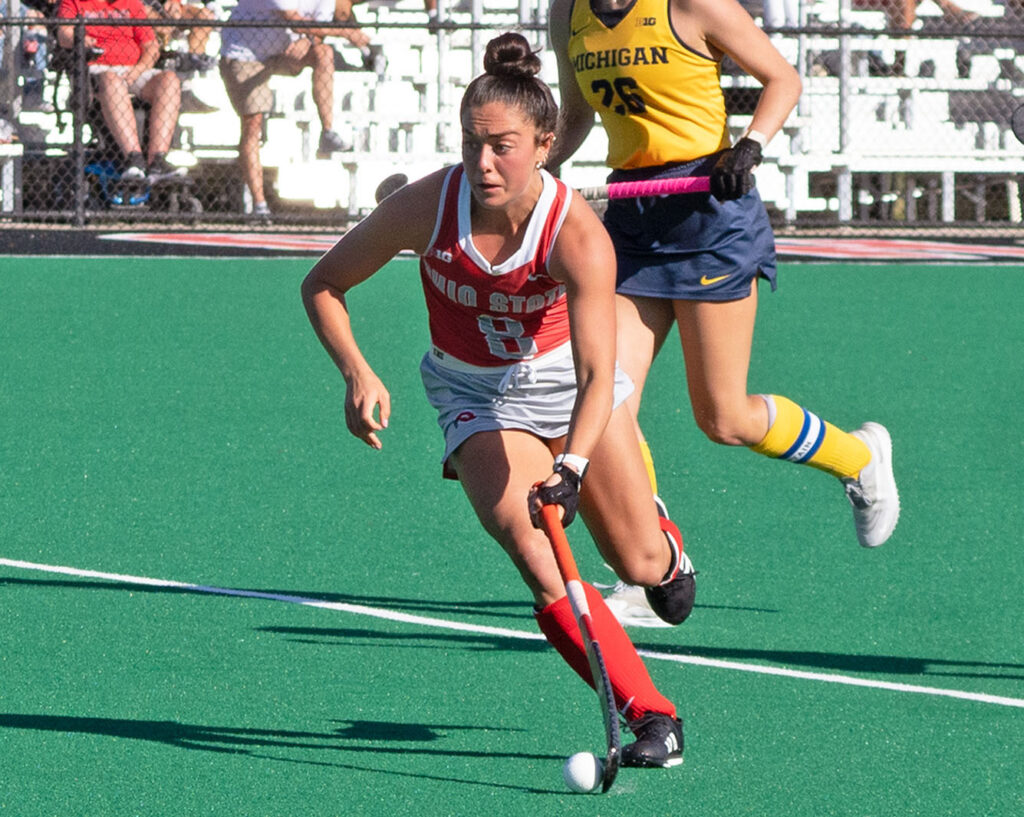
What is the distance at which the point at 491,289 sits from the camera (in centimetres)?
409

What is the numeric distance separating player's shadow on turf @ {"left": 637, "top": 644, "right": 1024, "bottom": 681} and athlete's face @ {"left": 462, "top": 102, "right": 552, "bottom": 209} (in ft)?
5.23

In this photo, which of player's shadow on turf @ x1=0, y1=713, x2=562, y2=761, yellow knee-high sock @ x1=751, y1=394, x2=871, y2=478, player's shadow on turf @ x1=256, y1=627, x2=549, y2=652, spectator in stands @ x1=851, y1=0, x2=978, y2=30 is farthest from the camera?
spectator in stands @ x1=851, y1=0, x2=978, y2=30

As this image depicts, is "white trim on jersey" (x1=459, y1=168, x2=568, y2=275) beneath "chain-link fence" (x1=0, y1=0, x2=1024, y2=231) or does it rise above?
beneath

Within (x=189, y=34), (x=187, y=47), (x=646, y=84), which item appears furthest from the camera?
(x=187, y=47)

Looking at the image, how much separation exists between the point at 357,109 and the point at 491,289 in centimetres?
1157

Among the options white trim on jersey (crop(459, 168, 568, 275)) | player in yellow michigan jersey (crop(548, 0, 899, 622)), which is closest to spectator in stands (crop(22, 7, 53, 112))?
player in yellow michigan jersey (crop(548, 0, 899, 622))

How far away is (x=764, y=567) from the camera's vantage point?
5914mm

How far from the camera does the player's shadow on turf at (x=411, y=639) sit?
500 centimetres

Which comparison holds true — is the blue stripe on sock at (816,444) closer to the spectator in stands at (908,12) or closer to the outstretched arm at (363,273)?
the outstretched arm at (363,273)

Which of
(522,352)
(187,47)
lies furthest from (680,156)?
(187,47)

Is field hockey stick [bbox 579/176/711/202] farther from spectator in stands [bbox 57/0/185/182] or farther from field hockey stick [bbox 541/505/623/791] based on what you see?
spectator in stands [bbox 57/0/185/182]

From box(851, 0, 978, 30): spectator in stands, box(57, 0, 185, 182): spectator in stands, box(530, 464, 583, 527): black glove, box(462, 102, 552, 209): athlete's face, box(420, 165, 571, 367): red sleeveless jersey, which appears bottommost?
box(530, 464, 583, 527): black glove

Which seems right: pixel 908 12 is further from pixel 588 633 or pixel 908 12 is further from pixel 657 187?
pixel 588 633

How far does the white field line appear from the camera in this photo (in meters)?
4.61
